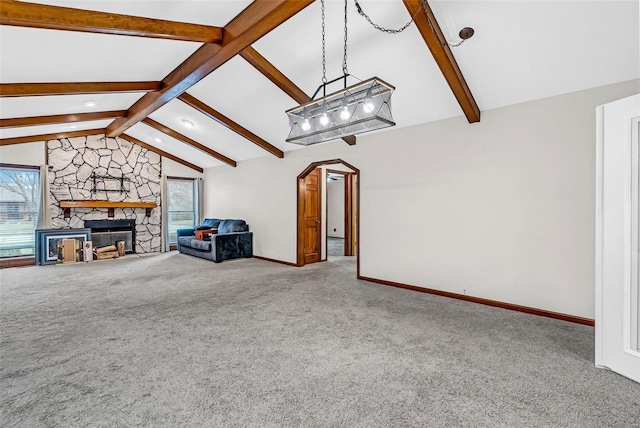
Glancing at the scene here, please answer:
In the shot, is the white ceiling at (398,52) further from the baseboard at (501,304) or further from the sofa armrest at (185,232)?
the sofa armrest at (185,232)

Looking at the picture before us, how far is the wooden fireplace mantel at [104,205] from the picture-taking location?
7.09 meters

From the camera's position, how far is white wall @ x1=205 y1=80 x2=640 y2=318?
3424 millimetres

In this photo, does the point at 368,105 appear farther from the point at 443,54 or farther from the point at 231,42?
the point at 231,42

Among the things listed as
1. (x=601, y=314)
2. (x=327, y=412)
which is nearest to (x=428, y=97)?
(x=601, y=314)

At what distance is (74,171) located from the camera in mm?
7402

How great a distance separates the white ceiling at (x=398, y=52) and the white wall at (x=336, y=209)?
8070 millimetres

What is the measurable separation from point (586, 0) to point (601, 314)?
2561 millimetres

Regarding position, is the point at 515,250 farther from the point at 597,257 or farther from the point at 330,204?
the point at 330,204

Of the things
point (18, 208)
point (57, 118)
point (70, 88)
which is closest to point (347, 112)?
point (70, 88)

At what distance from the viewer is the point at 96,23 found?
275 centimetres

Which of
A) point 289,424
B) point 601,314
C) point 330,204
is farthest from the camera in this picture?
point 330,204

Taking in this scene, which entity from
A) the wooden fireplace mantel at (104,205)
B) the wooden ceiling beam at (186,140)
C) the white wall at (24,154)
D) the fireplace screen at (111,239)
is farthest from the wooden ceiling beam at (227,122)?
the fireplace screen at (111,239)

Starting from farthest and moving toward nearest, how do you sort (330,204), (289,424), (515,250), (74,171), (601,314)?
(330,204)
(74,171)
(515,250)
(601,314)
(289,424)

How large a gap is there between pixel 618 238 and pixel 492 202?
64.6 inches
